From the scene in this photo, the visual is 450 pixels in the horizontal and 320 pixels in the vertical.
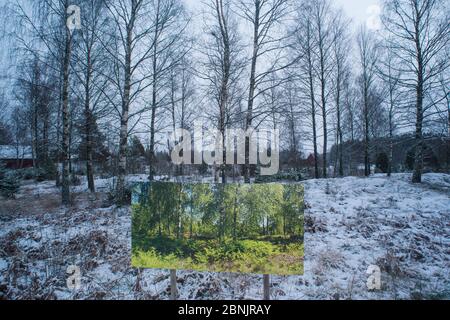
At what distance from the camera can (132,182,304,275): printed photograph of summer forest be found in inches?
110

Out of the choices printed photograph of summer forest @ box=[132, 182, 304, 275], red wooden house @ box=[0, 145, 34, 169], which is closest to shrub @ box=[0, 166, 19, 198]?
printed photograph of summer forest @ box=[132, 182, 304, 275]

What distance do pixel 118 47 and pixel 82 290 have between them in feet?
22.6

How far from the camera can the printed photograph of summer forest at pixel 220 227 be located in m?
2.79

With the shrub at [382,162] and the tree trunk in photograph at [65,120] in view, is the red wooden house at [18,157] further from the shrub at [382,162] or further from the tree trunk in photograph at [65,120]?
the shrub at [382,162]

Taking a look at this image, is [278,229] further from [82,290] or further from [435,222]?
[435,222]

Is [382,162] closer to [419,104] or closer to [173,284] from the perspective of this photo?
[419,104]

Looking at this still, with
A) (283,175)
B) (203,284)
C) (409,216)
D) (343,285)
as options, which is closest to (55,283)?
(203,284)

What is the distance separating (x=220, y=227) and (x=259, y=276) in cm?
162

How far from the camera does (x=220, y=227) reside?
286 cm

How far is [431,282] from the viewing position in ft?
11.9

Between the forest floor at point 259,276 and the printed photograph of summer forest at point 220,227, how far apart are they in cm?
96

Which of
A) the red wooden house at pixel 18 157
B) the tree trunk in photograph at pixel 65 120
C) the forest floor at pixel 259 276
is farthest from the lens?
the red wooden house at pixel 18 157

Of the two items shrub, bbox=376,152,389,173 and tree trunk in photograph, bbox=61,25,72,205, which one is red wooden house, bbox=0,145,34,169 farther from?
shrub, bbox=376,152,389,173

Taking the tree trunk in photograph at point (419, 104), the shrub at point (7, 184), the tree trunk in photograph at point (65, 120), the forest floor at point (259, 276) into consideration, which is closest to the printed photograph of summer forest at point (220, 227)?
the forest floor at point (259, 276)
